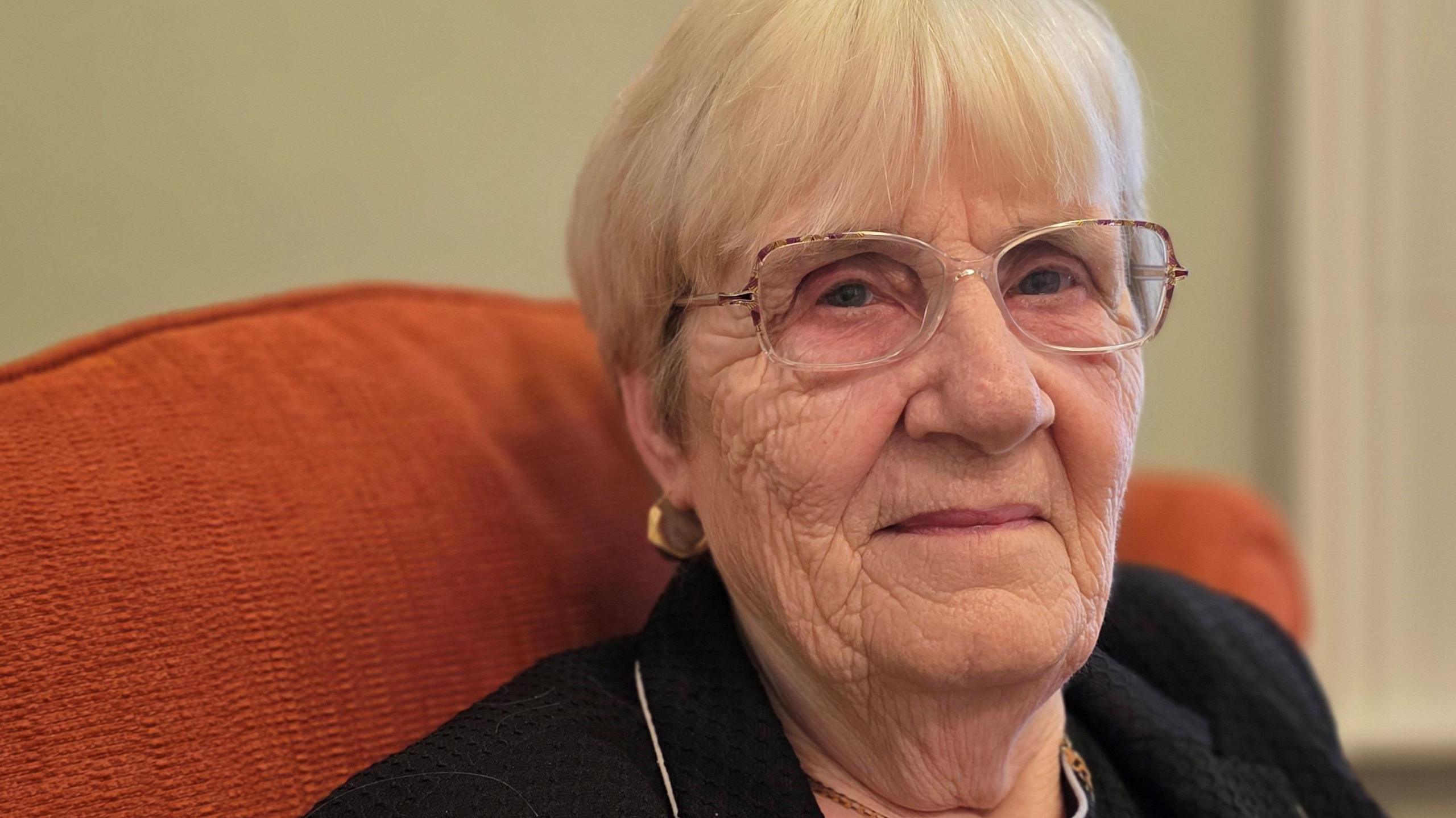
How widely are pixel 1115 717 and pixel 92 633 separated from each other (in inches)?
36.9

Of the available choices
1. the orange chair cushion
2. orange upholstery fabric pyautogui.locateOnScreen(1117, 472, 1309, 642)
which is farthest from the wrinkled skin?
orange upholstery fabric pyautogui.locateOnScreen(1117, 472, 1309, 642)

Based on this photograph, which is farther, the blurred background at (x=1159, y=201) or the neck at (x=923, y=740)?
the blurred background at (x=1159, y=201)

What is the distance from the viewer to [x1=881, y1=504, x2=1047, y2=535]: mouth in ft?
2.87

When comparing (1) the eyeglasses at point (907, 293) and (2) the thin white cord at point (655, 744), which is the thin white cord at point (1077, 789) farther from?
(1) the eyeglasses at point (907, 293)

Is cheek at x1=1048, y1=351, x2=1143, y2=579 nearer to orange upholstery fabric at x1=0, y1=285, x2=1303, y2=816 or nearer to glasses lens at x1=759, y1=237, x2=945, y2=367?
glasses lens at x1=759, y1=237, x2=945, y2=367

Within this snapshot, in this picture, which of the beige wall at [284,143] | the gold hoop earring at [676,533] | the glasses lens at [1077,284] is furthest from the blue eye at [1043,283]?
the gold hoop earring at [676,533]

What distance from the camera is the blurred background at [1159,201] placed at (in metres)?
1.33

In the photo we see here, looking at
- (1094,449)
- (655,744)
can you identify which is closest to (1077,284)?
(1094,449)

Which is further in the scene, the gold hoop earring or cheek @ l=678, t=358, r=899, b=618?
the gold hoop earring

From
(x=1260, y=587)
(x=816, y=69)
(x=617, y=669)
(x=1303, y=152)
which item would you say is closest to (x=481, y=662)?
(x=617, y=669)

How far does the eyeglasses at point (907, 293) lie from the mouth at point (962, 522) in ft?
0.43

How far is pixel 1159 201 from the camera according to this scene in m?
1.57

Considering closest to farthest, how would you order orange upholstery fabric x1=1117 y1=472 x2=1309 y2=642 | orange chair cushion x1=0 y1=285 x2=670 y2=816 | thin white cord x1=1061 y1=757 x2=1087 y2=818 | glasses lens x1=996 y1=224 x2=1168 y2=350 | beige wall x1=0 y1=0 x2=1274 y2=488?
1. orange chair cushion x1=0 y1=285 x2=670 y2=816
2. glasses lens x1=996 y1=224 x2=1168 y2=350
3. thin white cord x1=1061 y1=757 x2=1087 y2=818
4. beige wall x1=0 y1=0 x2=1274 y2=488
5. orange upholstery fabric x1=1117 y1=472 x2=1309 y2=642

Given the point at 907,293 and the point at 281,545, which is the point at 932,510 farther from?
the point at 281,545
